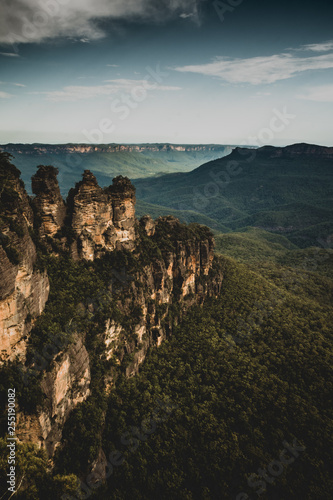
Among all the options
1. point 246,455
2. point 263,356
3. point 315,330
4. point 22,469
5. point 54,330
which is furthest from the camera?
point 315,330

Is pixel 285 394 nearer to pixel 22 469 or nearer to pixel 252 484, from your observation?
pixel 252 484

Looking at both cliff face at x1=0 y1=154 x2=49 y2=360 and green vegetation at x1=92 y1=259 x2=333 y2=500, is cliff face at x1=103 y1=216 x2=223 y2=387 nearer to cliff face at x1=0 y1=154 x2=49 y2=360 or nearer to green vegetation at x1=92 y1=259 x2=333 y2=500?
green vegetation at x1=92 y1=259 x2=333 y2=500

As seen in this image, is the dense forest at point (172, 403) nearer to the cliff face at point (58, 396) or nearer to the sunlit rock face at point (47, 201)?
the cliff face at point (58, 396)

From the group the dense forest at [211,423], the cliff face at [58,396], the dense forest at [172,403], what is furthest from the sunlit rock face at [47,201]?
the cliff face at [58,396]

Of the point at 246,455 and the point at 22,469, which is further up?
the point at 22,469

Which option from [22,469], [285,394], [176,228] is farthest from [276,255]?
[22,469]

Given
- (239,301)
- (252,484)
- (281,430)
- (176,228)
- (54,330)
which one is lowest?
(252,484)

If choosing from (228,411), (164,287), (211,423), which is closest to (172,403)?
(211,423)

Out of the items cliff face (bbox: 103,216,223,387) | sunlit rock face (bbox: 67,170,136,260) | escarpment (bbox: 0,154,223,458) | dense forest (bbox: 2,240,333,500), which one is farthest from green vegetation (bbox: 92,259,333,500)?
sunlit rock face (bbox: 67,170,136,260)
